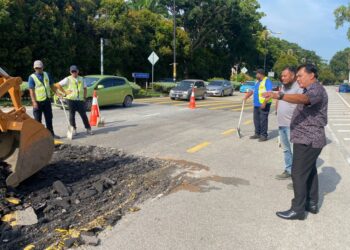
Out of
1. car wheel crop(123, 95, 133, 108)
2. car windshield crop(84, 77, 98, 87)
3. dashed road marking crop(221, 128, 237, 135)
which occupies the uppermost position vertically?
car windshield crop(84, 77, 98, 87)

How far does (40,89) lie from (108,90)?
9.03 m

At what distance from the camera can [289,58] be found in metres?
98.4

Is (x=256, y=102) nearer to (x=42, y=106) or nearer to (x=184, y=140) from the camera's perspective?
(x=184, y=140)

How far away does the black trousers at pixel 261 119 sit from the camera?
422 inches

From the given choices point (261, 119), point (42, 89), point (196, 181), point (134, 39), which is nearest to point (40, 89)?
point (42, 89)

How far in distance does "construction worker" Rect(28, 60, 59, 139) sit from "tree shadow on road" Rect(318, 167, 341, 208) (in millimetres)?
6458

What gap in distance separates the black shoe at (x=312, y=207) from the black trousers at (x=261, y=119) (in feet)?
18.0

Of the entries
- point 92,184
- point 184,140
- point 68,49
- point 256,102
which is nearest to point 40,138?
point 92,184

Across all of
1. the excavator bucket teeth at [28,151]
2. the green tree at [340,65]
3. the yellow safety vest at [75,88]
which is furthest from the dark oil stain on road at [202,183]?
the green tree at [340,65]

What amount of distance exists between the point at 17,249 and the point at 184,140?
6.89 metres

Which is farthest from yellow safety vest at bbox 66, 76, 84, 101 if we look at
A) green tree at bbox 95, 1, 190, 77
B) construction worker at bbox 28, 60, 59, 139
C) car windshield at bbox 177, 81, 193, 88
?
green tree at bbox 95, 1, 190, 77

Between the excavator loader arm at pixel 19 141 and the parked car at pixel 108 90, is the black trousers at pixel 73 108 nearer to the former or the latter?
the excavator loader arm at pixel 19 141

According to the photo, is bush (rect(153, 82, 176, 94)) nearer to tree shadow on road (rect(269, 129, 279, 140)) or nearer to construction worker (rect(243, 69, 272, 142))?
tree shadow on road (rect(269, 129, 279, 140))

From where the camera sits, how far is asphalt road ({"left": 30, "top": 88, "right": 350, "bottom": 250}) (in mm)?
4410
